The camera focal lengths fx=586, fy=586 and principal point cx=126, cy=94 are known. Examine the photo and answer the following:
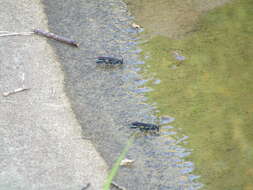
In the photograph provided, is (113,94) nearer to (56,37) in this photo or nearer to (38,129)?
(38,129)

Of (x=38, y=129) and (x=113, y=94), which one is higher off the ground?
(x=113, y=94)

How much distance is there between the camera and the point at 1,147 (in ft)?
20.6

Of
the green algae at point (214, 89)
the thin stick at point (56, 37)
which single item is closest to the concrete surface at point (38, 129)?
the thin stick at point (56, 37)

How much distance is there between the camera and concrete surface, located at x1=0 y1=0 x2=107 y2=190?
5.99m

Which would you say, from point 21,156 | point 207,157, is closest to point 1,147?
point 21,156

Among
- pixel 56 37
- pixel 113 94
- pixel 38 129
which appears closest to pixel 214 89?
pixel 113 94

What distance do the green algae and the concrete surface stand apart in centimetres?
113

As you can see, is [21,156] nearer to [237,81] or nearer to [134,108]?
[134,108]

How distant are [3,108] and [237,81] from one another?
9.65 feet

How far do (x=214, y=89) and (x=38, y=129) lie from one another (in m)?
2.28

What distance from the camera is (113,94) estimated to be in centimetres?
734

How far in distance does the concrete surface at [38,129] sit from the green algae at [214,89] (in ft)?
3.70

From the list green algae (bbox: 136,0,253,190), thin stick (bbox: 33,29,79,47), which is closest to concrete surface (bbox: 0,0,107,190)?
thin stick (bbox: 33,29,79,47)

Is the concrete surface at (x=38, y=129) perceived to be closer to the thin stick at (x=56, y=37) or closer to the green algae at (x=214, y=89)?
the thin stick at (x=56, y=37)
